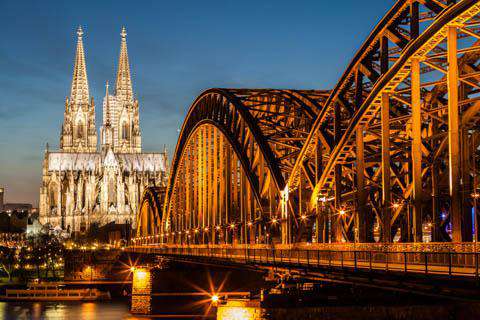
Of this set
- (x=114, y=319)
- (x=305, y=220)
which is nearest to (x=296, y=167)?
(x=305, y=220)

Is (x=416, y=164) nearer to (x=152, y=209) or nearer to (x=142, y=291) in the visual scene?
(x=142, y=291)

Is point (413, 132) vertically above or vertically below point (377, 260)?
above

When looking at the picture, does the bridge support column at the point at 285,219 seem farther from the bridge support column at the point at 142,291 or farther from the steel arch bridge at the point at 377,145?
the bridge support column at the point at 142,291

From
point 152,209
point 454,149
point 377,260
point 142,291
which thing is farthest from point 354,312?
point 152,209

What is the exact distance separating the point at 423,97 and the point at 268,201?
19913 millimetres

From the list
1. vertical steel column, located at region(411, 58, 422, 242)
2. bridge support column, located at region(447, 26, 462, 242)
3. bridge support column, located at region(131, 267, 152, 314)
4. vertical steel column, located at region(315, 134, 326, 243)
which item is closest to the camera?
bridge support column, located at region(447, 26, 462, 242)

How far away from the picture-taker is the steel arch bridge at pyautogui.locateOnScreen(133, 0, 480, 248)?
3409 centimetres

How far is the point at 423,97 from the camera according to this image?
147 feet

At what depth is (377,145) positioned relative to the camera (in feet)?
164

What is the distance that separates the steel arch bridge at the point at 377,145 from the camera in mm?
34094

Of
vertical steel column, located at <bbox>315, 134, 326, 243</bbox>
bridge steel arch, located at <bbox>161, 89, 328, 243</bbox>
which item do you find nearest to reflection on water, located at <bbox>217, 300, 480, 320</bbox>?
vertical steel column, located at <bbox>315, 134, 326, 243</bbox>

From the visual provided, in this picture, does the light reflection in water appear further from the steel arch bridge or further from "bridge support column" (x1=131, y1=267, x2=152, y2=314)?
"bridge support column" (x1=131, y1=267, x2=152, y2=314)

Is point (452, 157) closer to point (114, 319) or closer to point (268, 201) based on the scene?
point (268, 201)

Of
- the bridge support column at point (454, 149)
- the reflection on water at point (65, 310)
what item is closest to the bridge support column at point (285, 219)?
the bridge support column at point (454, 149)
